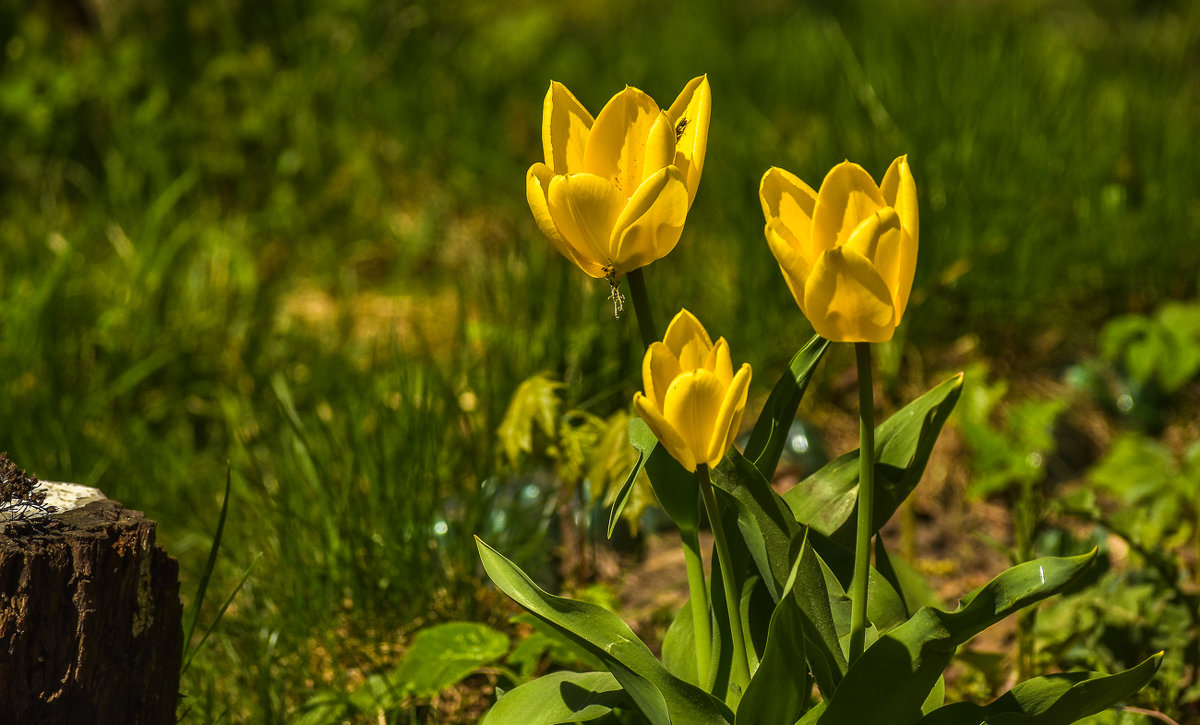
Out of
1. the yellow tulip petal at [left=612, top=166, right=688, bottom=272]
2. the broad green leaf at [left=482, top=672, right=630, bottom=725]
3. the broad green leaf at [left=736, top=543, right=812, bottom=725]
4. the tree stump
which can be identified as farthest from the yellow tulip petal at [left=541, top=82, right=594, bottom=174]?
the tree stump

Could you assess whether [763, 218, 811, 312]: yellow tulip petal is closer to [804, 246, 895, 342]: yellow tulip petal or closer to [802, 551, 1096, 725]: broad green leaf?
[804, 246, 895, 342]: yellow tulip petal

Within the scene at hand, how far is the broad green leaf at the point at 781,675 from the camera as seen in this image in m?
1.06

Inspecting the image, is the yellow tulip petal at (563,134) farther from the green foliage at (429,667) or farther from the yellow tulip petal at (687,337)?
the green foliage at (429,667)

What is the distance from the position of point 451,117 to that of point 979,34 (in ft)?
7.15

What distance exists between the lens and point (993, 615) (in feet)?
3.45

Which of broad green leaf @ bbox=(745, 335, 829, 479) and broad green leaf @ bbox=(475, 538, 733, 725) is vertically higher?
broad green leaf @ bbox=(745, 335, 829, 479)

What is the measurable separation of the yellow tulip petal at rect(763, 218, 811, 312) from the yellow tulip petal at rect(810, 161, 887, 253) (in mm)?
22

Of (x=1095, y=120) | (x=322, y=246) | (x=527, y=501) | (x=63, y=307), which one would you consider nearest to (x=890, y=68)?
(x=1095, y=120)

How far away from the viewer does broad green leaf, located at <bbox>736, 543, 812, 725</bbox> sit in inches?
41.8

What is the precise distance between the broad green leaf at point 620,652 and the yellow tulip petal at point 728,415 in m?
0.26

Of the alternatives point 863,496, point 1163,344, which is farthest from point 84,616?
point 1163,344

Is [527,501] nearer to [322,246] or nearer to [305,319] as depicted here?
[305,319]

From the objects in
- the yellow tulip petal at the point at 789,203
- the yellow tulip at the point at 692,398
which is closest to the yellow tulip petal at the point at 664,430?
the yellow tulip at the point at 692,398

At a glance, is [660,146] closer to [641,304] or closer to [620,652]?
[641,304]
